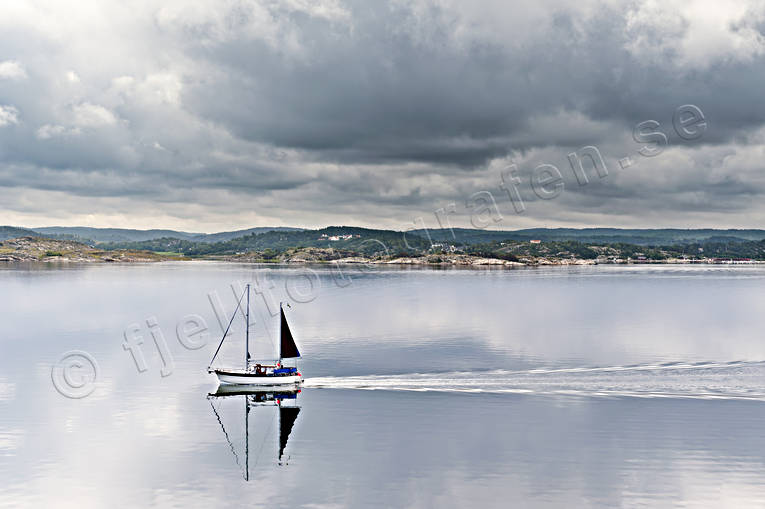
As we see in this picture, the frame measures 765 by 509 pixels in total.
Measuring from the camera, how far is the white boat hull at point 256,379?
51.0 metres

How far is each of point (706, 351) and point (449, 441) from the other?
46.9 meters

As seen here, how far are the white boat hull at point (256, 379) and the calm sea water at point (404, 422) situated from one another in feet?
5.29

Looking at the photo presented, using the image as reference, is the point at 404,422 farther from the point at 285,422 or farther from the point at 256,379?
the point at 256,379

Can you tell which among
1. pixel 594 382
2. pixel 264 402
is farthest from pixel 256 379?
pixel 594 382

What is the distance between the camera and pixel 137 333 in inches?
3504

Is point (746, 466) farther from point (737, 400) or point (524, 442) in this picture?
point (737, 400)

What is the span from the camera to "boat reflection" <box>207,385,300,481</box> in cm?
4016

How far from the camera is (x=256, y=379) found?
51625 mm

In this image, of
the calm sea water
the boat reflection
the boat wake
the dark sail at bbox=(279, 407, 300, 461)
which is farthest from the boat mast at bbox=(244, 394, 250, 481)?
the boat wake

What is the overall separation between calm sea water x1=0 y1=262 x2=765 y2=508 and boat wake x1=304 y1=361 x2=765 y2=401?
262mm

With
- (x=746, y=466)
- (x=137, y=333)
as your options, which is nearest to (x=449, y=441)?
(x=746, y=466)
